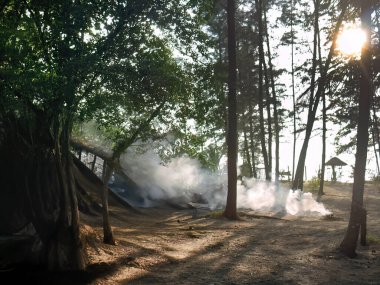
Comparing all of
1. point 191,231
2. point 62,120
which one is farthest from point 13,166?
point 191,231

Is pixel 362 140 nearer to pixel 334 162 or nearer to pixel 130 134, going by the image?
pixel 130 134

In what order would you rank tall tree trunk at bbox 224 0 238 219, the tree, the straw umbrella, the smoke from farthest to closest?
the straw umbrella → the smoke → tall tree trunk at bbox 224 0 238 219 → the tree

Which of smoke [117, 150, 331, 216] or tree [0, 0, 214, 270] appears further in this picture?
smoke [117, 150, 331, 216]

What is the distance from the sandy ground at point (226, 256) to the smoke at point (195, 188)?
20.7 feet

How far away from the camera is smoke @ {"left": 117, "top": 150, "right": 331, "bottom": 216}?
23.1 meters

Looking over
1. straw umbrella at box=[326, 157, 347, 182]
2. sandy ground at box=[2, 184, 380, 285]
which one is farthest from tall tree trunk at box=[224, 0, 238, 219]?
straw umbrella at box=[326, 157, 347, 182]

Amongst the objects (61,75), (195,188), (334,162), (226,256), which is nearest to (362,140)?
(226,256)

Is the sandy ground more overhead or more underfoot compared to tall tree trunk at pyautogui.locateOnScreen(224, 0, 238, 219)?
more underfoot

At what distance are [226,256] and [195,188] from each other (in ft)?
55.3

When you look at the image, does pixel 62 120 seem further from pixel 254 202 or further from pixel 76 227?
pixel 254 202

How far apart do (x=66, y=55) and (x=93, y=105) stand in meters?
1.05

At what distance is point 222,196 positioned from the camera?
90.1ft

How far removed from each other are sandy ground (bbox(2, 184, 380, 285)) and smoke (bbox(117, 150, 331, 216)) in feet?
20.7

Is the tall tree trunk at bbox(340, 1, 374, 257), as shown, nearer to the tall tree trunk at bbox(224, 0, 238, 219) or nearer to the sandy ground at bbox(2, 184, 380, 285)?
the sandy ground at bbox(2, 184, 380, 285)
